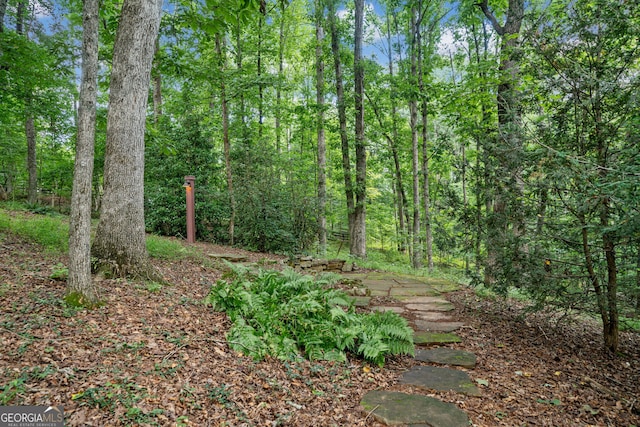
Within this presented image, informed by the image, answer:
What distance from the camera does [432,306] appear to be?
5.55 meters

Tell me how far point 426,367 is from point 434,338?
2.50 feet

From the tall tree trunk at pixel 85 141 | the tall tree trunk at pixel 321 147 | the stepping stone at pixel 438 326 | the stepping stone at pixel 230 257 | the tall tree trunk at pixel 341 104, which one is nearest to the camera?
the tall tree trunk at pixel 85 141

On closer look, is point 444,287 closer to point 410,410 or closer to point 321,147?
point 410,410

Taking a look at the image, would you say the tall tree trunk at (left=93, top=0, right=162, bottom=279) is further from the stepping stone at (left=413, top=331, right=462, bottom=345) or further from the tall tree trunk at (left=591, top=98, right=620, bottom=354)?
the tall tree trunk at (left=591, top=98, right=620, bottom=354)

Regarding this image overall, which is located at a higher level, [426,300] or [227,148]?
[227,148]

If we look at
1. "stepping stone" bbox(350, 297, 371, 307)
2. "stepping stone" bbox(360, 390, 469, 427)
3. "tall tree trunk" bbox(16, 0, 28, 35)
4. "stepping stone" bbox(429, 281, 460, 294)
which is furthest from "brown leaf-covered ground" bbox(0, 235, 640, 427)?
"tall tree trunk" bbox(16, 0, 28, 35)

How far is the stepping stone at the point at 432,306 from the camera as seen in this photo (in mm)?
5418

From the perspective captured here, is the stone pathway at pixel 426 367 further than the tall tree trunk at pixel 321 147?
No

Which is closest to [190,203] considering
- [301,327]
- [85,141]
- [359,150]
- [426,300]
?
[359,150]

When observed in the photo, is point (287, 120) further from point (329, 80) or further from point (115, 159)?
point (115, 159)

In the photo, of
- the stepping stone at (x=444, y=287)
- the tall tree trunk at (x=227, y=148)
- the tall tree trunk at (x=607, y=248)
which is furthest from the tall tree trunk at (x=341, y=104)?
the tall tree trunk at (x=607, y=248)

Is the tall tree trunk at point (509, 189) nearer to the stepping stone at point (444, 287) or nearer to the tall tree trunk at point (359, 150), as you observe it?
the stepping stone at point (444, 287)

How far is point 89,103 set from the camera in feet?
9.98

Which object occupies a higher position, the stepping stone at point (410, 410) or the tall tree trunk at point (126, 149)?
the tall tree trunk at point (126, 149)
